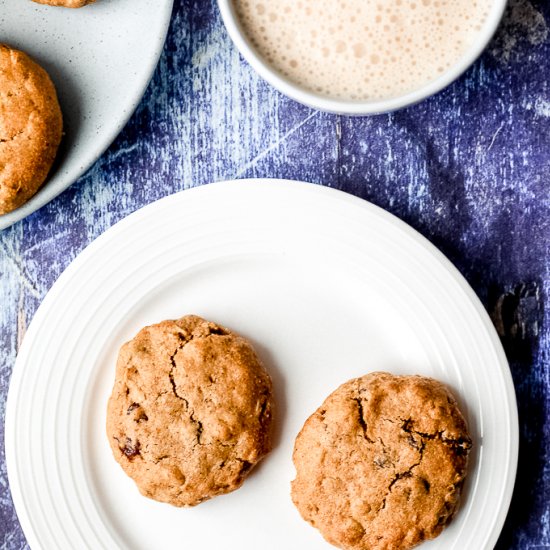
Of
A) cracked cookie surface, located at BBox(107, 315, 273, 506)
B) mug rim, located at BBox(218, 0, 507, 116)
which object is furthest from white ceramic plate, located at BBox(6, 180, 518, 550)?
mug rim, located at BBox(218, 0, 507, 116)

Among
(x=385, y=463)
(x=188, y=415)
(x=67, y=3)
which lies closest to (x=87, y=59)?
(x=67, y=3)

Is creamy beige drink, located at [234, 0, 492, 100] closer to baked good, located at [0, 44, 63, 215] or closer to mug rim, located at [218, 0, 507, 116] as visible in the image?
mug rim, located at [218, 0, 507, 116]

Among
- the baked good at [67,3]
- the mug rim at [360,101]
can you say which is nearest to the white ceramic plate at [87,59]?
the baked good at [67,3]

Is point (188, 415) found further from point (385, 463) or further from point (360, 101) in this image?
point (360, 101)

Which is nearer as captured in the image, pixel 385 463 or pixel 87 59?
pixel 385 463

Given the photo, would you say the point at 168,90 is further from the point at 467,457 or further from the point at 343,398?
the point at 467,457

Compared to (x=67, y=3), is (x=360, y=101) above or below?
below

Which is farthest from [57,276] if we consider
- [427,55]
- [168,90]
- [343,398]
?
[427,55]
